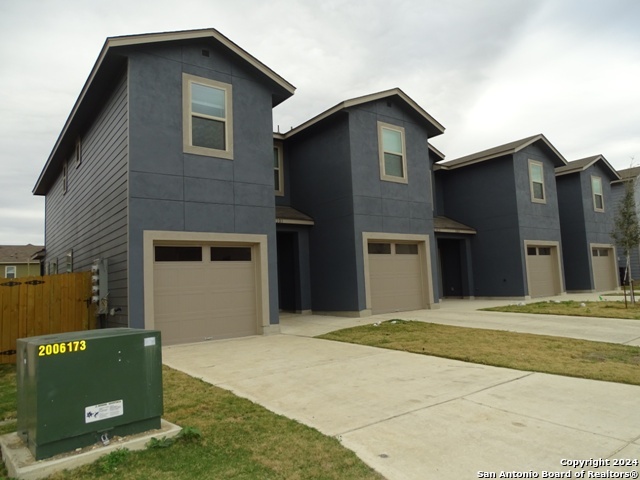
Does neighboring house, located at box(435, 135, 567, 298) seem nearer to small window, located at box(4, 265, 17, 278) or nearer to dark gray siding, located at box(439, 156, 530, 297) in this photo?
dark gray siding, located at box(439, 156, 530, 297)

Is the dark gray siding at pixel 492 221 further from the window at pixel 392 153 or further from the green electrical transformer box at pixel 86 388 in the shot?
the green electrical transformer box at pixel 86 388

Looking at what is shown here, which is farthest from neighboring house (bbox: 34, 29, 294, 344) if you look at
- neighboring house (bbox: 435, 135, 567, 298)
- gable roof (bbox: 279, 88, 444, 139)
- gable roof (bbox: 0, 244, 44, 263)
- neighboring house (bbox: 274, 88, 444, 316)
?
gable roof (bbox: 0, 244, 44, 263)

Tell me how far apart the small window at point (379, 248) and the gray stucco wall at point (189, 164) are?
180 inches

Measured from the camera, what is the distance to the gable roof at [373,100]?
1431 centimetres

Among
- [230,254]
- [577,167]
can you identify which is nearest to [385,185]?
[230,254]

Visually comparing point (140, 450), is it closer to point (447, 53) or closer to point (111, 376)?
point (111, 376)

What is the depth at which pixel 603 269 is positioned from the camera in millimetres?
24219

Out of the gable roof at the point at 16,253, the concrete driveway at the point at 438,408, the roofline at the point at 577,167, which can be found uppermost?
the roofline at the point at 577,167

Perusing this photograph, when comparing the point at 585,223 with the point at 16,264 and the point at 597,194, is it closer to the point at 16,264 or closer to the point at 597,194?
the point at 597,194

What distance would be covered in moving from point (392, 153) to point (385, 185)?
127cm

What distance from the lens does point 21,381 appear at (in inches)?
158

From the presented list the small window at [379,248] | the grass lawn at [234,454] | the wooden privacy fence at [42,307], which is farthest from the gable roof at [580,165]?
the grass lawn at [234,454]

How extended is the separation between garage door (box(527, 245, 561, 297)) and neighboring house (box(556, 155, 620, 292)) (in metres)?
2.80

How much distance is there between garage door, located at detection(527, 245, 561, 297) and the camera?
1990 centimetres
